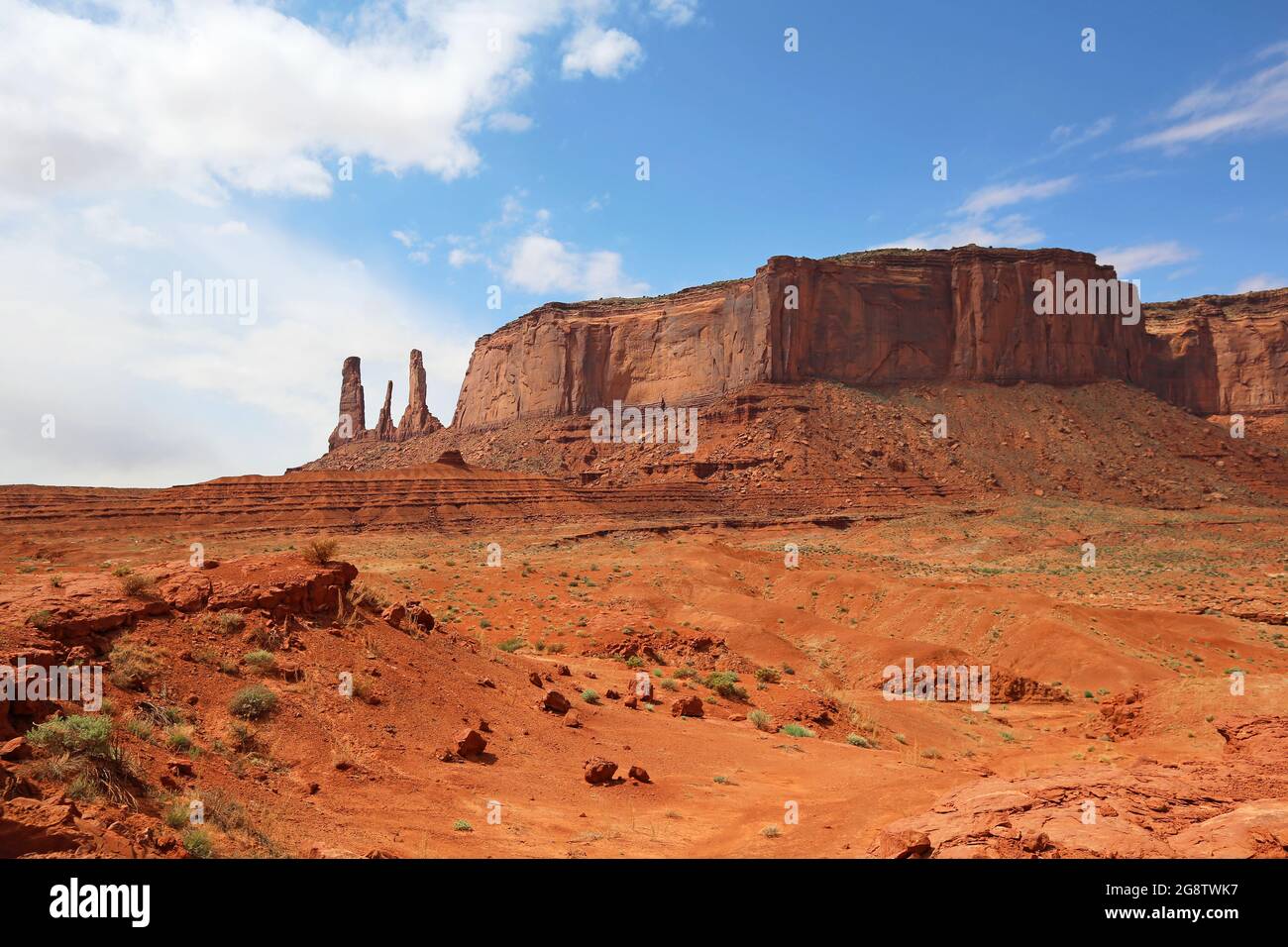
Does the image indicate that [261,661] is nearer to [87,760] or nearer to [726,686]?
Answer: [87,760]

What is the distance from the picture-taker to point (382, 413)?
113 m

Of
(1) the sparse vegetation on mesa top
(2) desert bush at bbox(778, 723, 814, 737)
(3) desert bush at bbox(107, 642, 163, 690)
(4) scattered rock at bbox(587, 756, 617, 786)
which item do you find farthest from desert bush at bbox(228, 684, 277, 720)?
(2) desert bush at bbox(778, 723, 814, 737)

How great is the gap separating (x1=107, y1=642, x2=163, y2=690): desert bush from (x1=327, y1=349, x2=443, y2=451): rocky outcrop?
104653 millimetres

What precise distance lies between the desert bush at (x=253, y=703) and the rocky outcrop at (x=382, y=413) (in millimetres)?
104807

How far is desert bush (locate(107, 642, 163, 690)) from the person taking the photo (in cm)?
813

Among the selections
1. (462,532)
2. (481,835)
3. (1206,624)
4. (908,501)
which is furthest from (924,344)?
(481,835)

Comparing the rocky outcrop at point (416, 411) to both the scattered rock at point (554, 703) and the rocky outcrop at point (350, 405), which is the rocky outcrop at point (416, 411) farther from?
the scattered rock at point (554, 703)

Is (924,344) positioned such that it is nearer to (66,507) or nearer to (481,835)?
(66,507)

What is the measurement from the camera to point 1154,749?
13.9 meters

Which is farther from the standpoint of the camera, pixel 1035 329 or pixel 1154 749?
pixel 1035 329

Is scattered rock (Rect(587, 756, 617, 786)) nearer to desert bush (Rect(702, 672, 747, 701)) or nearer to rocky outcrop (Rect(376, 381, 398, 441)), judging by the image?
desert bush (Rect(702, 672, 747, 701))

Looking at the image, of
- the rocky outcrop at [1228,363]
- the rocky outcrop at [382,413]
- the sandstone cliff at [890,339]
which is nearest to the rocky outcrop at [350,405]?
the rocky outcrop at [382,413]
